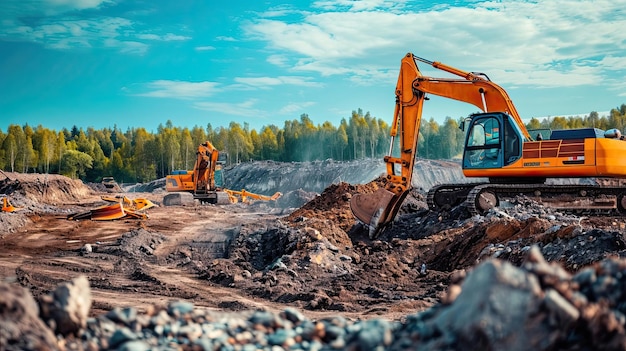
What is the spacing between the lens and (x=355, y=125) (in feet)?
299

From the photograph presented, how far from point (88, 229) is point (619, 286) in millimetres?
16929

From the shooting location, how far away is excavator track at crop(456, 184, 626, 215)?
15.0m

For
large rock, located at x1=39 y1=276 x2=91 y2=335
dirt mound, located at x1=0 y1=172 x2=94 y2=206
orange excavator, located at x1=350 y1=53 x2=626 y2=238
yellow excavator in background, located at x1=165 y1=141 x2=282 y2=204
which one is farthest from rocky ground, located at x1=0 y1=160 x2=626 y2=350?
dirt mound, located at x1=0 y1=172 x2=94 y2=206

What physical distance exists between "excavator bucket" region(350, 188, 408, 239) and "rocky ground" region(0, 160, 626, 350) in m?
0.40

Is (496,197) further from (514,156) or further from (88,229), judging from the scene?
(88,229)

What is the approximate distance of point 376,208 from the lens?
15.1m

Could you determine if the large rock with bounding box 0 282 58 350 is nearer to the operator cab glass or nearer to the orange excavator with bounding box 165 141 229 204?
the operator cab glass

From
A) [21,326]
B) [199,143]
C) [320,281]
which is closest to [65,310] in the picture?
[21,326]

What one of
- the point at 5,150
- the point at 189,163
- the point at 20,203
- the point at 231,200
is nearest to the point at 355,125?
the point at 189,163

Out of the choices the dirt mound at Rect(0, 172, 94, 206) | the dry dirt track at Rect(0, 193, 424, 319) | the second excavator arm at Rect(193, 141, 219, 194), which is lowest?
the dry dirt track at Rect(0, 193, 424, 319)

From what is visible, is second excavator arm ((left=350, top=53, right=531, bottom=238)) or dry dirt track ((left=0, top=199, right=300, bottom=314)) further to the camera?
second excavator arm ((left=350, top=53, right=531, bottom=238))

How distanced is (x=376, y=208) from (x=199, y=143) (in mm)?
76280

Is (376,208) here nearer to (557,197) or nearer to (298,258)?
(298,258)

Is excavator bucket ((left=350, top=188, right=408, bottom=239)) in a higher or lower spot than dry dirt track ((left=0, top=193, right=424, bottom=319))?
higher
